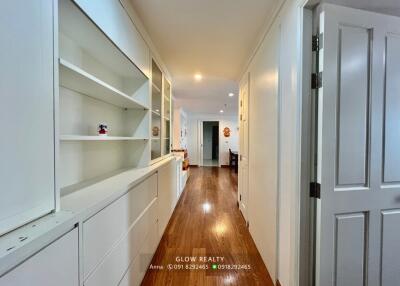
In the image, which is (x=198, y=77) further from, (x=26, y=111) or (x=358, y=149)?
(x=26, y=111)

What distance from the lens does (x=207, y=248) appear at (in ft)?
6.94

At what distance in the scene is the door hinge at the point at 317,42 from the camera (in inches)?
44.4

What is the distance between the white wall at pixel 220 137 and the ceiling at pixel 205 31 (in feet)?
17.6

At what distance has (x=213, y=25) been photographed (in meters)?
1.80

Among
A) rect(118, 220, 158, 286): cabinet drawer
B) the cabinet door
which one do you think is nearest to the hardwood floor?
rect(118, 220, 158, 286): cabinet drawer

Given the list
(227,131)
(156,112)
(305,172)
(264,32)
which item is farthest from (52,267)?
(227,131)

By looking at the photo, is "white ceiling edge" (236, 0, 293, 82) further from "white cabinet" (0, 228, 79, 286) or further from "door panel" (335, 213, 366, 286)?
"white cabinet" (0, 228, 79, 286)

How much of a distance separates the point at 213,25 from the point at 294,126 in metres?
1.26

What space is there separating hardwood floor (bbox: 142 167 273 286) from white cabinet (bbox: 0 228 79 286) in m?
1.11

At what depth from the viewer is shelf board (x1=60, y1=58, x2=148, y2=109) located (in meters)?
0.94

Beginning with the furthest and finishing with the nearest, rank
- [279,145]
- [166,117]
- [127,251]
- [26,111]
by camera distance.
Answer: [166,117] → [279,145] → [127,251] → [26,111]

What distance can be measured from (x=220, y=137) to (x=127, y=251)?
753 cm

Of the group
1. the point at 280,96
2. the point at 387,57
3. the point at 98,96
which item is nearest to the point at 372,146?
the point at 387,57

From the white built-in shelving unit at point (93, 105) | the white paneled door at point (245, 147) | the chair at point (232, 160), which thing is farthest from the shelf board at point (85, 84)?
the chair at point (232, 160)
